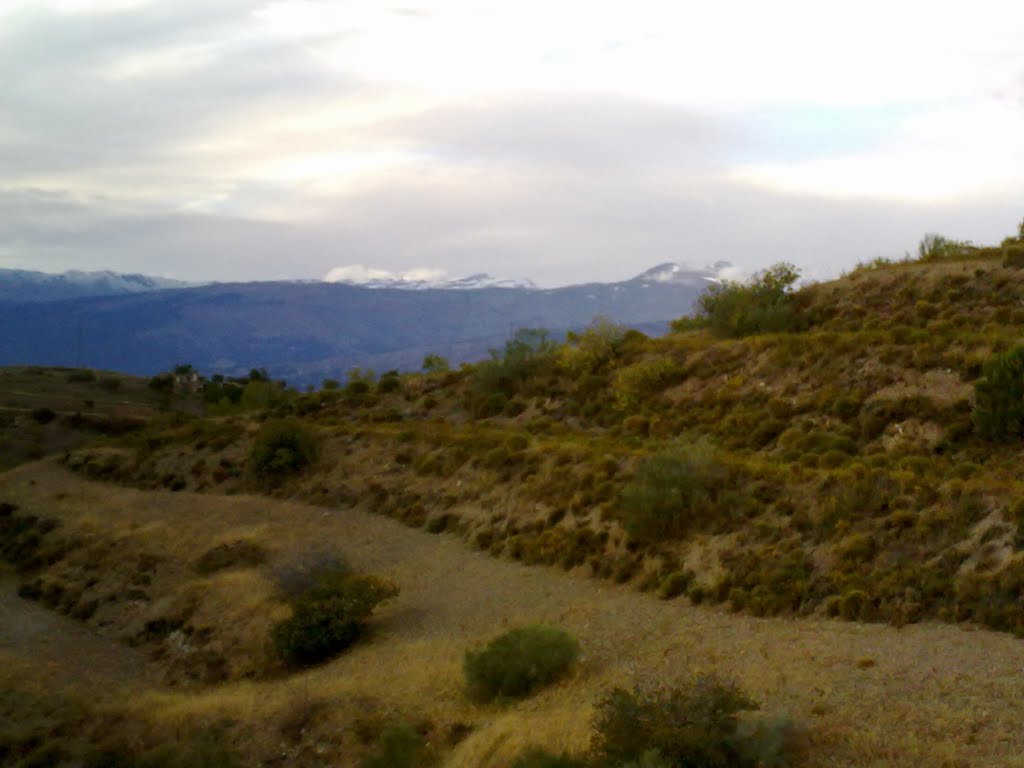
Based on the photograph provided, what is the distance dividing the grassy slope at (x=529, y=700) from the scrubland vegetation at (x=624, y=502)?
172 mm

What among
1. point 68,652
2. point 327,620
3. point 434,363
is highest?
point 434,363

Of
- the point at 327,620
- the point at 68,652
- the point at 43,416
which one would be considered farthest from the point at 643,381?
the point at 43,416

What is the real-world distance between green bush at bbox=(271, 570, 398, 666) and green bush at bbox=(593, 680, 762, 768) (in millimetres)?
10848

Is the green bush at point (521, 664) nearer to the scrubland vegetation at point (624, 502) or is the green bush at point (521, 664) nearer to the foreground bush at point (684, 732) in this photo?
the scrubland vegetation at point (624, 502)

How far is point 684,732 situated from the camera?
471 inches

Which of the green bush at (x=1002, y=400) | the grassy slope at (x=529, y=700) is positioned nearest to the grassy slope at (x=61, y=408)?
the grassy slope at (x=529, y=700)

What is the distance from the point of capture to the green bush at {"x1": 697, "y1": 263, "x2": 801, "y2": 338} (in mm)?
43969

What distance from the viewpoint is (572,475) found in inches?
1142

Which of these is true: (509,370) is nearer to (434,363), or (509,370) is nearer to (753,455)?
(434,363)

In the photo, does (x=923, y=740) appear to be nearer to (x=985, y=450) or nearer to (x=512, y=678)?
(x=512, y=678)

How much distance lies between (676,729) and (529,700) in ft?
14.7

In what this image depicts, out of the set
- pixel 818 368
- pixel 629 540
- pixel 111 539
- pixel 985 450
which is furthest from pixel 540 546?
pixel 111 539

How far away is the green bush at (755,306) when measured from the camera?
4397cm

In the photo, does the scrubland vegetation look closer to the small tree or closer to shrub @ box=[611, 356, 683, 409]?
shrub @ box=[611, 356, 683, 409]
